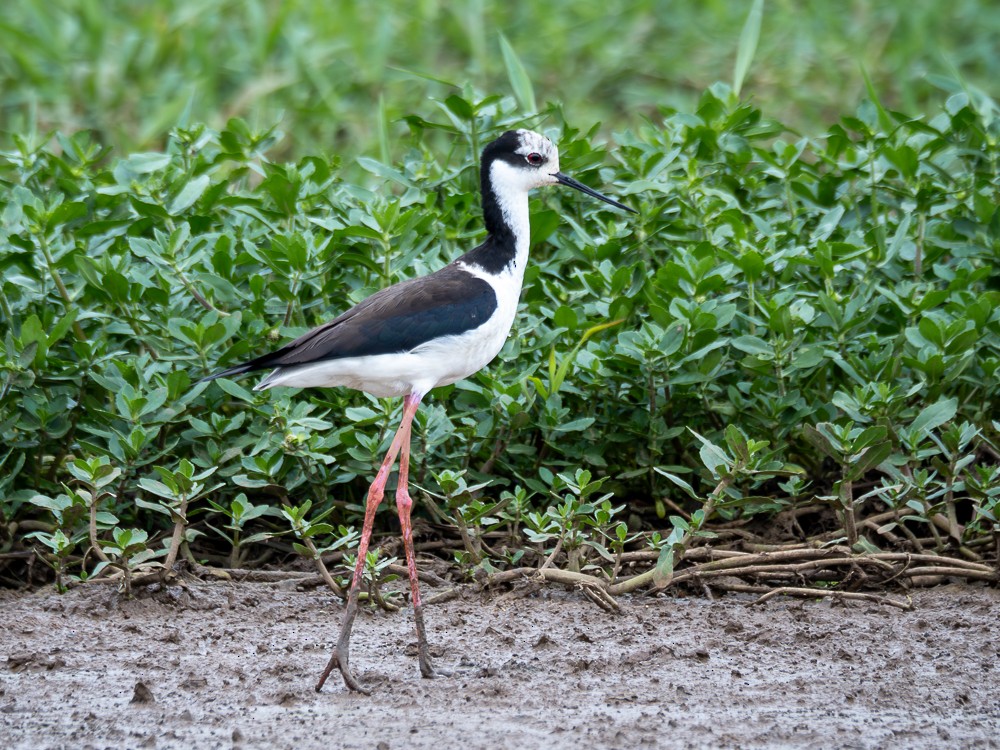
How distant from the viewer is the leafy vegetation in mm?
4305

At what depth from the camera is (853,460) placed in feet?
13.6

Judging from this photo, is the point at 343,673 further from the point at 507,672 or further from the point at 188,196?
the point at 188,196

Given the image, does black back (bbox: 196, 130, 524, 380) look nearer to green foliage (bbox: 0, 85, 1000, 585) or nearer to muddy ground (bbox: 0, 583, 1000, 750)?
green foliage (bbox: 0, 85, 1000, 585)

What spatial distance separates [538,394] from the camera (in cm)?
467

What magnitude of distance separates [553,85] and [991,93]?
8.14 ft

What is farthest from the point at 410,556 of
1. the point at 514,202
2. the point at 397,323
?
the point at 514,202

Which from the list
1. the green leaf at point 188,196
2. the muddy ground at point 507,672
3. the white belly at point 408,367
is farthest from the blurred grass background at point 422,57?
the muddy ground at point 507,672

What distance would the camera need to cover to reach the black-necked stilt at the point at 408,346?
3.93m

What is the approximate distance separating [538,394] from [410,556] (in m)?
0.88

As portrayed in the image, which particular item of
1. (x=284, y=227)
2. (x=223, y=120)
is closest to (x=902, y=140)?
(x=284, y=227)

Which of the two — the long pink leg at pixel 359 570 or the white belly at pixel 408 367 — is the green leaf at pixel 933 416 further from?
the long pink leg at pixel 359 570

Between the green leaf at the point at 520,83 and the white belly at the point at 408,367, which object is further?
the green leaf at the point at 520,83

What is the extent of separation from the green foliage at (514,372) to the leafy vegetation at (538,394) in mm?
12

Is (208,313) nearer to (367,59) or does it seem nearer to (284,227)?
(284,227)
